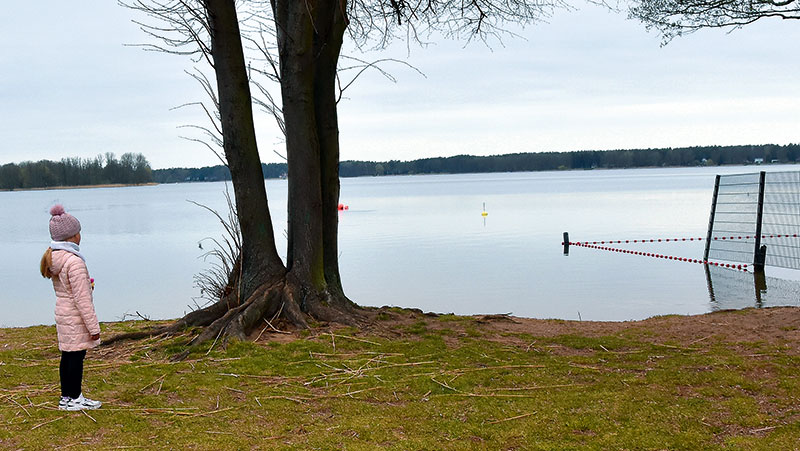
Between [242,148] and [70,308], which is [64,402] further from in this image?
[242,148]

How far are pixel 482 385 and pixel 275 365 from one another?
198cm

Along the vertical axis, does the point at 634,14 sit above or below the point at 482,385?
above

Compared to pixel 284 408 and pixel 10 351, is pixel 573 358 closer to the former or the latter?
pixel 284 408

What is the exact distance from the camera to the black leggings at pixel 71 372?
5.60 meters

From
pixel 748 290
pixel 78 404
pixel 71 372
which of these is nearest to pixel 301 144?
pixel 71 372

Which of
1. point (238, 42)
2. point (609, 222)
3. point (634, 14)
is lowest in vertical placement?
point (609, 222)

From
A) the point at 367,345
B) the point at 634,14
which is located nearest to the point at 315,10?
the point at 367,345

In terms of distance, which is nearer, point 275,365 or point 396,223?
point 275,365

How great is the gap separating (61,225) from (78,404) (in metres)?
1.33

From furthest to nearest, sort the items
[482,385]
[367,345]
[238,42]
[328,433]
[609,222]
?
[609,222] → [238,42] → [367,345] → [482,385] → [328,433]

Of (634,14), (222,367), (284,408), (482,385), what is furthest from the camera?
(634,14)

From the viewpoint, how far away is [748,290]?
1502 centimetres

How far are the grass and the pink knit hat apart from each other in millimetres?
1294

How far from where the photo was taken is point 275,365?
7000 millimetres
